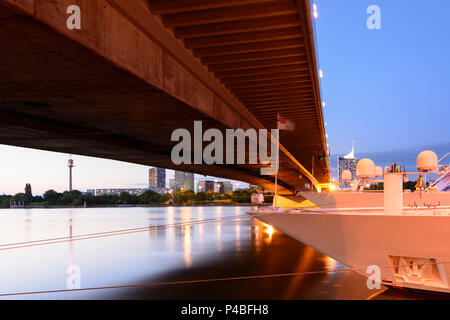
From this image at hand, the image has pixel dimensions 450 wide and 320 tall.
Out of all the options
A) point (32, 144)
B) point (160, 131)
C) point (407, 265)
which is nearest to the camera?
point (407, 265)

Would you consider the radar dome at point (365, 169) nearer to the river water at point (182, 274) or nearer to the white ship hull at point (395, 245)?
the river water at point (182, 274)

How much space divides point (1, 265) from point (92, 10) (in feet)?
73.1

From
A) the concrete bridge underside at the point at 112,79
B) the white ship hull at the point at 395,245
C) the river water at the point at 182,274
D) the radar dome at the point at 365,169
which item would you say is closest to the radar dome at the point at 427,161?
the radar dome at the point at 365,169

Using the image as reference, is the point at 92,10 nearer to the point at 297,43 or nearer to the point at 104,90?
the point at 104,90

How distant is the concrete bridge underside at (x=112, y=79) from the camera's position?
208 inches

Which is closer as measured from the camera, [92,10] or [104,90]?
[92,10]

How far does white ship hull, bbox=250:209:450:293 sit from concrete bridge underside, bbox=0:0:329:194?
441 centimetres

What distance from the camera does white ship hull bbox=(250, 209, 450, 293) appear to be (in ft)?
33.9

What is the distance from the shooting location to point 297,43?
9203 mm

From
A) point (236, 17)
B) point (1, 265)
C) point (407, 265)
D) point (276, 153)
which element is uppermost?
point (236, 17)

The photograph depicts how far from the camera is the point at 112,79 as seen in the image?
7.04 metres

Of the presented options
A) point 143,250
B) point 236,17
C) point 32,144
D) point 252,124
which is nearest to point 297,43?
point 236,17

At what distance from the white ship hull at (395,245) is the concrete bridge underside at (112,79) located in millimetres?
4410

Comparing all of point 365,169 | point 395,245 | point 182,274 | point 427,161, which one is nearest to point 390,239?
point 395,245
